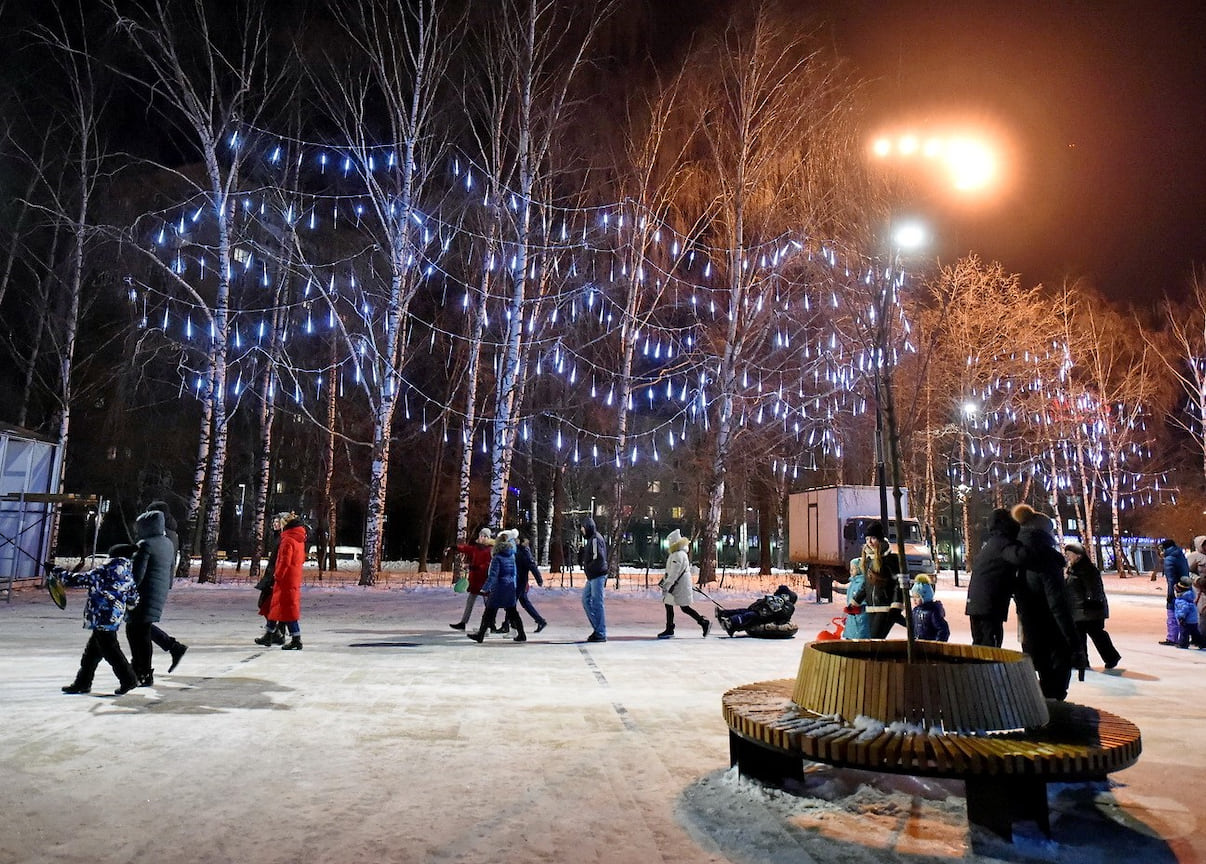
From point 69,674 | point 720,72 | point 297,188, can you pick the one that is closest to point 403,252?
point 297,188

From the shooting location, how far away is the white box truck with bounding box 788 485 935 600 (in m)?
23.5

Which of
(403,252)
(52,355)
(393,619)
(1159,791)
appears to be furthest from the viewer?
(52,355)

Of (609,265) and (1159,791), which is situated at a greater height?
(609,265)

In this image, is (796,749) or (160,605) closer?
(796,749)

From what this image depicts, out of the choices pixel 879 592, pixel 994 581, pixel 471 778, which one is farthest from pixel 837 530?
pixel 471 778

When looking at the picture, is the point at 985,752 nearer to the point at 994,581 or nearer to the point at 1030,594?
the point at 1030,594

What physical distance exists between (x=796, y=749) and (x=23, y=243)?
29338mm

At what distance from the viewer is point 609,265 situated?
28516 mm

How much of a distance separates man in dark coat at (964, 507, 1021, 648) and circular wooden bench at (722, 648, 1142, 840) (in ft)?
7.41

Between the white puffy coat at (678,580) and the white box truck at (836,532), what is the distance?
11315mm

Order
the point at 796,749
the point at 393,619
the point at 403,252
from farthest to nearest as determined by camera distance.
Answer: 1. the point at 403,252
2. the point at 393,619
3. the point at 796,749

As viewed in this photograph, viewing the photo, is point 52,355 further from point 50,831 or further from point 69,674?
point 50,831

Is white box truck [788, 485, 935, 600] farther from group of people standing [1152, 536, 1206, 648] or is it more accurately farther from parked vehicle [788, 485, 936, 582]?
group of people standing [1152, 536, 1206, 648]

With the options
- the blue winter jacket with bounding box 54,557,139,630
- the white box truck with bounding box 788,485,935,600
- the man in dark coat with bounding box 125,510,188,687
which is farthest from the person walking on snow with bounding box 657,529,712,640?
the white box truck with bounding box 788,485,935,600
